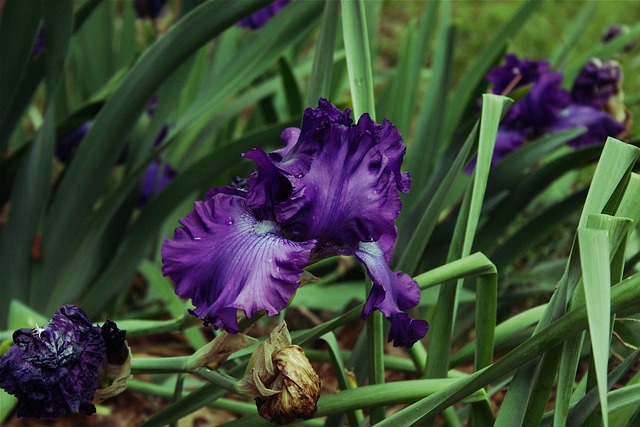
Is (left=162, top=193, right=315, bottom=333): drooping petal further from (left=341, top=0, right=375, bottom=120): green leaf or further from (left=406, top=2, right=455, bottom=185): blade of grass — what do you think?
(left=406, top=2, right=455, bottom=185): blade of grass

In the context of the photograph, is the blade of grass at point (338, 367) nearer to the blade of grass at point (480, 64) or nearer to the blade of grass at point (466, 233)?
the blade of grass at point (466, 233)

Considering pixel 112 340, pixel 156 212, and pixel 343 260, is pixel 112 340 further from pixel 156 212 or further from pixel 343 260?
pixel 343 260

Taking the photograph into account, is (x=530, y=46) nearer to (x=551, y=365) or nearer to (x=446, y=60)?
(x=446, y=60)

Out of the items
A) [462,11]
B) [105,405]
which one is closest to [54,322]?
[105,405]

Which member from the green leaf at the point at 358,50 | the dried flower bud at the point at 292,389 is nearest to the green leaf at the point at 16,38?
the green leaf at the point at 358,50

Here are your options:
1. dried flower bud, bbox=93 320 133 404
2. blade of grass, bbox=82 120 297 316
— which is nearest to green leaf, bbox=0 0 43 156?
blade of grass, bbox=82 120 297 316

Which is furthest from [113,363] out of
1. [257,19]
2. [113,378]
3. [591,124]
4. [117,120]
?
[591,124]
